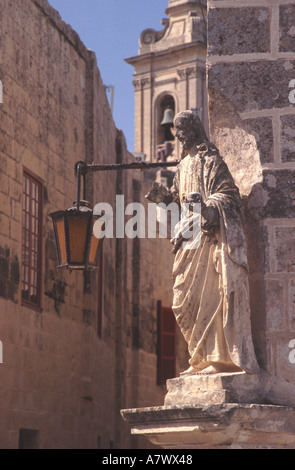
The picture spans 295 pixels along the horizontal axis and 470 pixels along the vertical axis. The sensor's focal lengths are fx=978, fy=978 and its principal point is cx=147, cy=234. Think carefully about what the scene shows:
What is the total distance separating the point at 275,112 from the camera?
516cm

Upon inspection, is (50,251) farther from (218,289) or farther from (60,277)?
(218,289)

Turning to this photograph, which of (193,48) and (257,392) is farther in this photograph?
(193,48)

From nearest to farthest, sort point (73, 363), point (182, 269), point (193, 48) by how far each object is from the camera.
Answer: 1. point (182, 269)
2. point (73, 363)
3. point (193, 48)

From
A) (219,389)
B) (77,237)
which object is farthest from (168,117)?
(219,389)

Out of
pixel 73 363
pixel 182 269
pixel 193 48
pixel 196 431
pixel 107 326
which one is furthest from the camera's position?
pixel 193 48

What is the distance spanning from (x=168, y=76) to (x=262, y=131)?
32.1m

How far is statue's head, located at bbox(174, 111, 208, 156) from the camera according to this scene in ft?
17.3

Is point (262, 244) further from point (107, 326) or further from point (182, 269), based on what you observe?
point (107, 326)

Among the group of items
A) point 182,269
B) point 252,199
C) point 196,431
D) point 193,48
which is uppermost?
point 193,48

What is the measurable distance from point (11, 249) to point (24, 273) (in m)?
0.70

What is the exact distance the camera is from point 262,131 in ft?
17.0

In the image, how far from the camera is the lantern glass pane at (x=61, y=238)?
6559 millimetres

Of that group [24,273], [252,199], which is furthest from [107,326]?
[252,199]

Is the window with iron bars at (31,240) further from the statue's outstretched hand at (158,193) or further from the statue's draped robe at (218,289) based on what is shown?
the statue's draped robe at (218,289)
